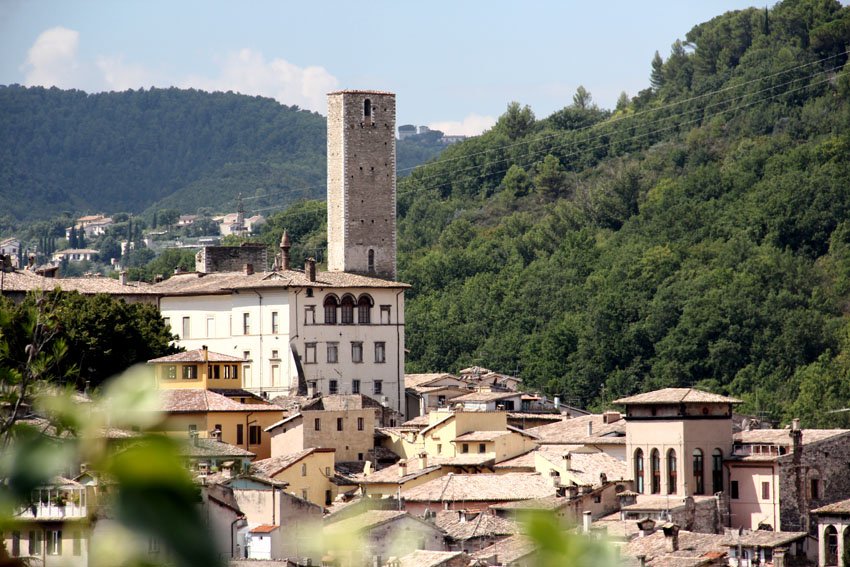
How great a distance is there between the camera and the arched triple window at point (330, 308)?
177ft

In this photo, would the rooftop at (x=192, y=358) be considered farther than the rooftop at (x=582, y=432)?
Yes

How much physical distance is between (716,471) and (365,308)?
14.8 metres

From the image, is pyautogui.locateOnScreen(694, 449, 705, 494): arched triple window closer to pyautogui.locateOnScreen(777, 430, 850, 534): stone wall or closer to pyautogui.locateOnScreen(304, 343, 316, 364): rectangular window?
pyautogui.locateOnScreen(777, 430, 850, 534): stone wall

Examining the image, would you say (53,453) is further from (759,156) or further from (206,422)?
(759,156)

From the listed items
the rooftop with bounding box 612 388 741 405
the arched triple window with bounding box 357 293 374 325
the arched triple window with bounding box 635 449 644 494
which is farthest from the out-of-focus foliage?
the arched triple window with bounding box 357 293 374 325

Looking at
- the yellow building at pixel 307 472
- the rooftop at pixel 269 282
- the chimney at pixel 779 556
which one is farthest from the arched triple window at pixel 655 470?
the rooftop at pixel 269 282

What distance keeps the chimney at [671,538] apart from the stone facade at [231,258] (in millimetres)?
29229

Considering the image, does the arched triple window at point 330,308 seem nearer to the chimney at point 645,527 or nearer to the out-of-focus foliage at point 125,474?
the chimney at point 645,527

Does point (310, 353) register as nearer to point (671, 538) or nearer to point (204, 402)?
point (204, 402)

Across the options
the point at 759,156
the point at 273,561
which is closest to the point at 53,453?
the point at 273,561

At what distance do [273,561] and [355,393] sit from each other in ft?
79.0

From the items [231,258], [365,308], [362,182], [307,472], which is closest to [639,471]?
[307,472]

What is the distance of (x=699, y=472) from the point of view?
43.0 m

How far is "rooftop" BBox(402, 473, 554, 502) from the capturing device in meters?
40.2
